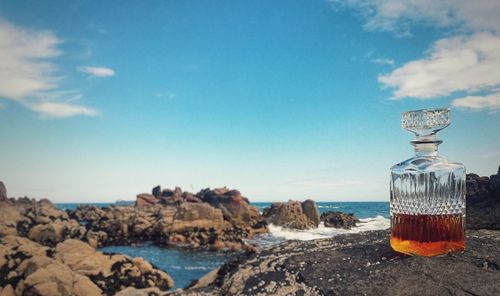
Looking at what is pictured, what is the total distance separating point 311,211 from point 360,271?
1799 inches

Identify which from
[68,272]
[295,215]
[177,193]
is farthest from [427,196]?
[177,193]

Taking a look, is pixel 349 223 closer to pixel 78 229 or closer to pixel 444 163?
pixel 78 229

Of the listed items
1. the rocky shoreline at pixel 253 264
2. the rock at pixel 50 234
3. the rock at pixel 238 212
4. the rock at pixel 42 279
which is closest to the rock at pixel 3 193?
the rocky shoreline at pixel 253 264

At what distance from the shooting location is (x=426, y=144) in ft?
7.57

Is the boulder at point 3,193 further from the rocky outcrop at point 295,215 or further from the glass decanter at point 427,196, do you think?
the glass decanter at point 427,196

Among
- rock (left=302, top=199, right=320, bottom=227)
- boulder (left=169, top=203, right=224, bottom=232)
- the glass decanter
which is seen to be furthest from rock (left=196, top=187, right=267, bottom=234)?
the glass decanter

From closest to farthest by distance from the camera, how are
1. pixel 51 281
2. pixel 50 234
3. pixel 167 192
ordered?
pixel 51 281, pixel 50 234, pixel 167 192

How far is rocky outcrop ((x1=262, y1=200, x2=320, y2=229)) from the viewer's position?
45.6 metres

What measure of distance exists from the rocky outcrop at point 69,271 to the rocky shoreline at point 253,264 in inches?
1.3

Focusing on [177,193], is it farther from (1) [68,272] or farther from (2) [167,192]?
(1) [68,272]

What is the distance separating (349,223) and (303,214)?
578cm

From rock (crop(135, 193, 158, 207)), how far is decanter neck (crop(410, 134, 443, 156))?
229ft

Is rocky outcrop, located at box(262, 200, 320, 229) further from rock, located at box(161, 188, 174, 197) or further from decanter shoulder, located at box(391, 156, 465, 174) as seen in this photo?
decanter shoulder, located at box(391, 156, 465, 174)

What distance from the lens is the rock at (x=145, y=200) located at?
69188 millimetres
